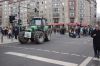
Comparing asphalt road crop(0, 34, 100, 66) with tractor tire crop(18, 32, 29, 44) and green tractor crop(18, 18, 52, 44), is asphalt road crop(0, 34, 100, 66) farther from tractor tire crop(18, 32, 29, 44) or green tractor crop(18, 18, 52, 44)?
tractor tire crop(18, 32, 29, 44)

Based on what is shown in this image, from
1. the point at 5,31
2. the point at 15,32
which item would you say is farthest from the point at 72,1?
the point at 15,32

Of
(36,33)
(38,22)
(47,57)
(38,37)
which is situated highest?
(38,22)

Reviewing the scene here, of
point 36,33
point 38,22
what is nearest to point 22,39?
point 36,33

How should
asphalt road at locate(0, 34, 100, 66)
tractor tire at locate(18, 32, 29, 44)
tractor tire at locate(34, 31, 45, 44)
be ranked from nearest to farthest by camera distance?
asphalt road at locate(0, 34, 100, 66) → tractor tire at locate(34, 31, 45, 44) → tractor tire at locate(18, 32, 29, 44)

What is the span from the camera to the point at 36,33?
82.3 ft

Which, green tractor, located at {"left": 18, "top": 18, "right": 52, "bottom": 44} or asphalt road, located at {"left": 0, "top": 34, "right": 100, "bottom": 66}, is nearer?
asphalt road, located at {"left": 0, "top": 34, "right": 100, "bottom": 66}

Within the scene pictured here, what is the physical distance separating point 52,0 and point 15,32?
267 ft

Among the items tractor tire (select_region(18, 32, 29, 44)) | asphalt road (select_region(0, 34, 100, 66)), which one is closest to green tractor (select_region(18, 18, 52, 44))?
tractor tire (select_region(18, 32, 29, 44))

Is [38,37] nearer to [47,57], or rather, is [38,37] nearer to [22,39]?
[22,39]

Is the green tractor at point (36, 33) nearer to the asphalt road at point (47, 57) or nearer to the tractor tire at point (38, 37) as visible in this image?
the tractor tire at point (38, 37)

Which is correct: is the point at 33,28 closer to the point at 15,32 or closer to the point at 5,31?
the point at 15,32

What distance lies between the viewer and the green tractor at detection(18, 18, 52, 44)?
25103 millimetres

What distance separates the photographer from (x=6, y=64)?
37.1 feet

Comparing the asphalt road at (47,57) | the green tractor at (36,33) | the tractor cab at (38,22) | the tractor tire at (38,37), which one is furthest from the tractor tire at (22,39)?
→ the asphalt road at (47,57)
